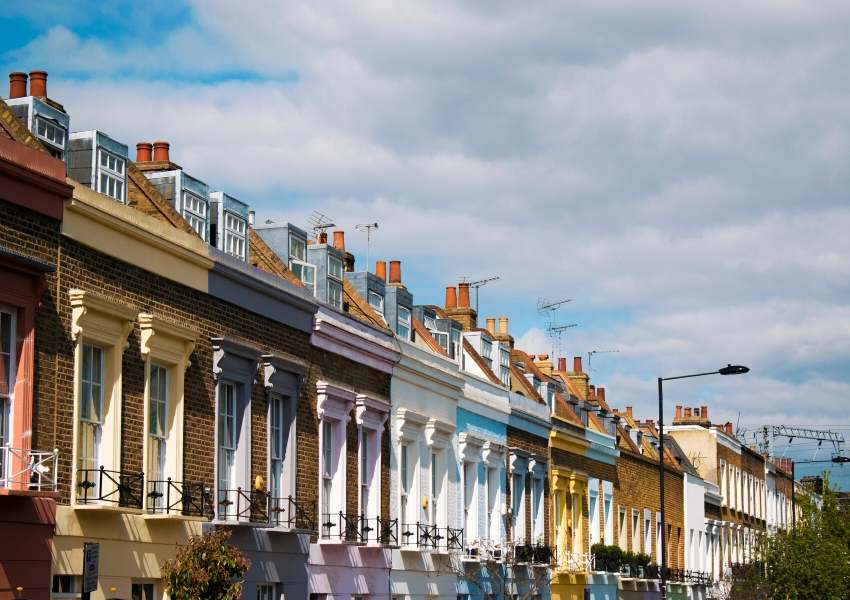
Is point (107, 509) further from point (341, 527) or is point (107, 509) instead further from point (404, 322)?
point (404, 322)

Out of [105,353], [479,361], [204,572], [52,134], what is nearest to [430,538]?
[479,361]

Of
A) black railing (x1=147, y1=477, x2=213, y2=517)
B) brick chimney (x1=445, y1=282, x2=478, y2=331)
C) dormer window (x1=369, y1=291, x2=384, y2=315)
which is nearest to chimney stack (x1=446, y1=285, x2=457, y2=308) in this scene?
brick chimney (x1=445, y1=282, x2=478, y2=331)

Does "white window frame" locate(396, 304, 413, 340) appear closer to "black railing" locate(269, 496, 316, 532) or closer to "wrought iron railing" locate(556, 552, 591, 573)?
"black railing" locate(269, 496, 316, 532)

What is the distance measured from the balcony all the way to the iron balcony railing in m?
15.4

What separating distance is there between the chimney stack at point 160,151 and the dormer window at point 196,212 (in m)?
1.48

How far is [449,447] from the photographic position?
39.0 meters

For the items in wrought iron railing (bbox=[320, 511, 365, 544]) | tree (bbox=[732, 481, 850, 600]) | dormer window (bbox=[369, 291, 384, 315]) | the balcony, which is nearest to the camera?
wrought iron railing (bbox=[320, 511, 365, 544])

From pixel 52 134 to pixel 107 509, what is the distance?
588 cm

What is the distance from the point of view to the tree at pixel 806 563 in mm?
57344

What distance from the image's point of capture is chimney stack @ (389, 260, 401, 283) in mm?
42312

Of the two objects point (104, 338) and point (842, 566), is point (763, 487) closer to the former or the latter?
point (842, 566)

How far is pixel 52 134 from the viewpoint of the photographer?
23.6 metres

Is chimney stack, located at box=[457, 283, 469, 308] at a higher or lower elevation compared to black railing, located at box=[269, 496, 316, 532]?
higher

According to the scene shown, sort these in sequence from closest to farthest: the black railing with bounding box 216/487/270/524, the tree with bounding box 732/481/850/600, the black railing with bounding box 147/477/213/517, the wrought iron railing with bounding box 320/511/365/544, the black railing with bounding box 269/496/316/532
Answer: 1. the black railing with bounding box 147/477/213/517
2. the black railing with bounding box 216/487/270/524
3. the black railing with bounding box 269/496/316/532
4. the wrought iron railing with bounding box 320/511/365/544
5. the tree with bounding box 732/481/850/600
